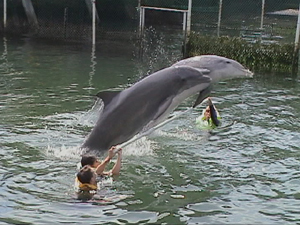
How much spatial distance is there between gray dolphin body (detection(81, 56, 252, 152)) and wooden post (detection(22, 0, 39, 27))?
1645 cm

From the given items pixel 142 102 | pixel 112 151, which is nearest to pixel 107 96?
pixel 142 102

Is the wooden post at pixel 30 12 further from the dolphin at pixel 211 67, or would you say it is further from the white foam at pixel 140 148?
the dolphin at pixel 211 67

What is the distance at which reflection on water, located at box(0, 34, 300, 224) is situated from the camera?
680cm

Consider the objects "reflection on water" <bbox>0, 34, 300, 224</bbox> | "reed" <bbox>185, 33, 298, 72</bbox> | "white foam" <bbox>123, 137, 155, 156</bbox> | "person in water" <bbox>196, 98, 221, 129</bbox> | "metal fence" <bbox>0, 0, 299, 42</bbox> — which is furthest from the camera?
"metal fence" <bbox>0, 0, 299, 42</bbox>

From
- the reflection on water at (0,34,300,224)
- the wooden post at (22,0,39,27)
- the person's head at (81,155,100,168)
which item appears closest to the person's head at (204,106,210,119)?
the reflection on water at (0,34,300,224)

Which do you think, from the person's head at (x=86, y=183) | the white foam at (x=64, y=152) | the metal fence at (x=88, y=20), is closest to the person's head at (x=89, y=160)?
the person's head at (x=86, y=183)

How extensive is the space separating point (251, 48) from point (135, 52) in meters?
4.58

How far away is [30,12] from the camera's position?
22797 mm

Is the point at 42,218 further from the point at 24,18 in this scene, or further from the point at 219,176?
the point at 24,18

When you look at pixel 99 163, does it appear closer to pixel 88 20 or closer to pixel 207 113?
pixel 207 113

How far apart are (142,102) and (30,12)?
16.8 metres

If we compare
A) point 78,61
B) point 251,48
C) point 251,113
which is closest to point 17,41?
point 78,61

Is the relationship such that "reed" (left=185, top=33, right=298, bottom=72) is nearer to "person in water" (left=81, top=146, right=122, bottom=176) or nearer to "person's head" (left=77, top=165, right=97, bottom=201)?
"person in water" (left=81, top=146, right=122, bottom=176)

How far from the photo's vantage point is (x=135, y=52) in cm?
2012
